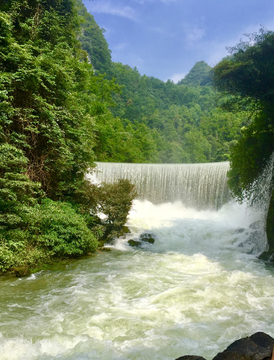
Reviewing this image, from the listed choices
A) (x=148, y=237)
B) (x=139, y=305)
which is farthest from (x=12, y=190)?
(x=148, y=237)

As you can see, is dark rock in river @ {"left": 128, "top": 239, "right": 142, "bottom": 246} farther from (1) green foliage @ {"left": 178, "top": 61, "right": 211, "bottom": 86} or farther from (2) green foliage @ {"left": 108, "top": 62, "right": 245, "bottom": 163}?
(1) green foliage @ {"left": 178, "top": 61, "right": 211, "bottom": 86}

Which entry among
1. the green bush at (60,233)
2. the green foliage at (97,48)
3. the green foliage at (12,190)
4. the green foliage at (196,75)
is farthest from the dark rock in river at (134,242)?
the green foliage at (196,75)

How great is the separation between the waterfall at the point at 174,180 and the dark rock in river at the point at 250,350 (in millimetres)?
13453

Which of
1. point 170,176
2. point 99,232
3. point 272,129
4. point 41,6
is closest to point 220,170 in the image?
point 170,176

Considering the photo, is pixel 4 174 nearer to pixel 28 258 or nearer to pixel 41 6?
pixel 28 258

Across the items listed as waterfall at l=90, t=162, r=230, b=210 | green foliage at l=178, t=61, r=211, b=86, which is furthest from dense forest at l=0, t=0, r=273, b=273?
green foliage at l=178, t=61, r=211, b=86

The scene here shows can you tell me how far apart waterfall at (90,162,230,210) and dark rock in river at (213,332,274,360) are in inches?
530

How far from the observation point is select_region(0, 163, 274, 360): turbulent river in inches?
150

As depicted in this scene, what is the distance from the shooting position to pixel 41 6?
10.9 metres

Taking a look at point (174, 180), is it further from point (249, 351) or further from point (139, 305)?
point (249, 351)

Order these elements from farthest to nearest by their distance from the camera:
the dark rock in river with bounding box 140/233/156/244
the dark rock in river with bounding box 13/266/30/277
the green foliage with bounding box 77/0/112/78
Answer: the green foliage with bounding box 77/0/112/78 → the dark rock in river with bounding box 140/233/156/244 → the dark rock in river with bounding box 13/266/30/277

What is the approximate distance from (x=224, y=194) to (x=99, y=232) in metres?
9.25

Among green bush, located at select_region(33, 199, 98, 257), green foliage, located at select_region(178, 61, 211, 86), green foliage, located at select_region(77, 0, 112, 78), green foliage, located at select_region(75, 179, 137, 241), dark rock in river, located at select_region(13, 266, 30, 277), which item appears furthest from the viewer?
green foliage, located at select_region(178, 61, 211, 86)

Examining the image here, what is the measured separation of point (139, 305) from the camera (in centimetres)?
520
